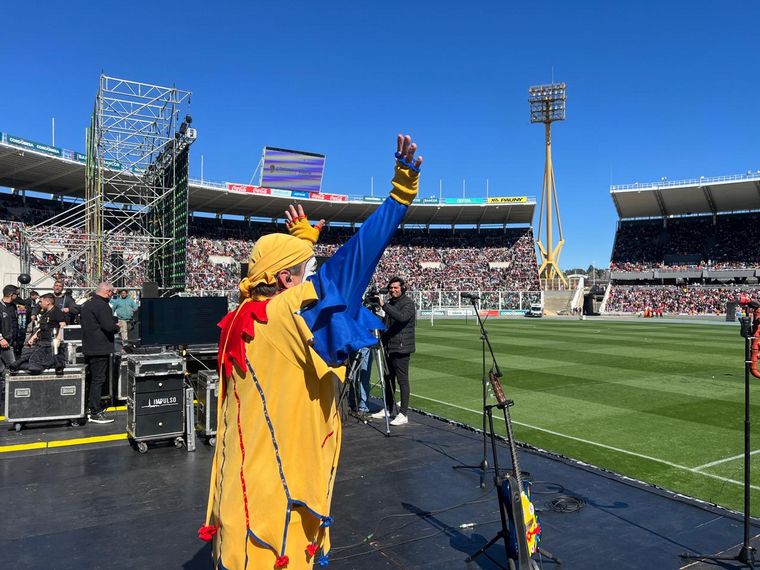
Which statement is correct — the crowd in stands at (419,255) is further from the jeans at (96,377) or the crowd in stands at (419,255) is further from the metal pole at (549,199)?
the jeans at (96,377)

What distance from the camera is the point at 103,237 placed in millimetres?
17141

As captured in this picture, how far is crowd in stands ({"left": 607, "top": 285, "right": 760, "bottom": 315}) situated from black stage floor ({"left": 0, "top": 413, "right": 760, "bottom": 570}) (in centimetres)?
4744

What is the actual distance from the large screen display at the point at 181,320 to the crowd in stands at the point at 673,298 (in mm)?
47179

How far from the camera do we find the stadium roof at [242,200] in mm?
31891

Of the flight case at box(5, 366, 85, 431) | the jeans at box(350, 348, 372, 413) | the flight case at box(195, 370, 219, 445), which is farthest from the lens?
the jeans at box(350, 348, 372, 413)

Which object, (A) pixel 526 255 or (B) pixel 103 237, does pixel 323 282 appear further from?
(A) pixel 526 255

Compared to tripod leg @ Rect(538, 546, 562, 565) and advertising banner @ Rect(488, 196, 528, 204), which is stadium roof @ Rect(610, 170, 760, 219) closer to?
advertising banner @ Rect(488, 196, 528, 204)

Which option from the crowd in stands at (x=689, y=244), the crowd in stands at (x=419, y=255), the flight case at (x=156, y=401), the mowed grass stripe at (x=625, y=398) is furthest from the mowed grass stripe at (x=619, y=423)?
the crowd in stands at (x=689, y=244)

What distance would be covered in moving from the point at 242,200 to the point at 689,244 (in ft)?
143

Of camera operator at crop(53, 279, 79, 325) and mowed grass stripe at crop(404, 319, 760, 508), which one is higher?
camera operator at crop(53, 279, 79, 325)

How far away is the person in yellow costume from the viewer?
193 centimetres

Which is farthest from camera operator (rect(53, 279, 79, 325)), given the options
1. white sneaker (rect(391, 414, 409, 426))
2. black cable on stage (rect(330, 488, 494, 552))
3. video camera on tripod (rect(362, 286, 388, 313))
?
black cable on stage (rect(330, 488, 494, 552))

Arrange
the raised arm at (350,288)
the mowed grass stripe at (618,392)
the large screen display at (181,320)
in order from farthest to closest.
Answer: the mowed grass stripe at (618,392) → the large screen display at (181,320) → the raised arm at (350,288)

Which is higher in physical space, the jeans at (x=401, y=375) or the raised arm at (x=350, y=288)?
the raised arm at (x=350, y=288)
